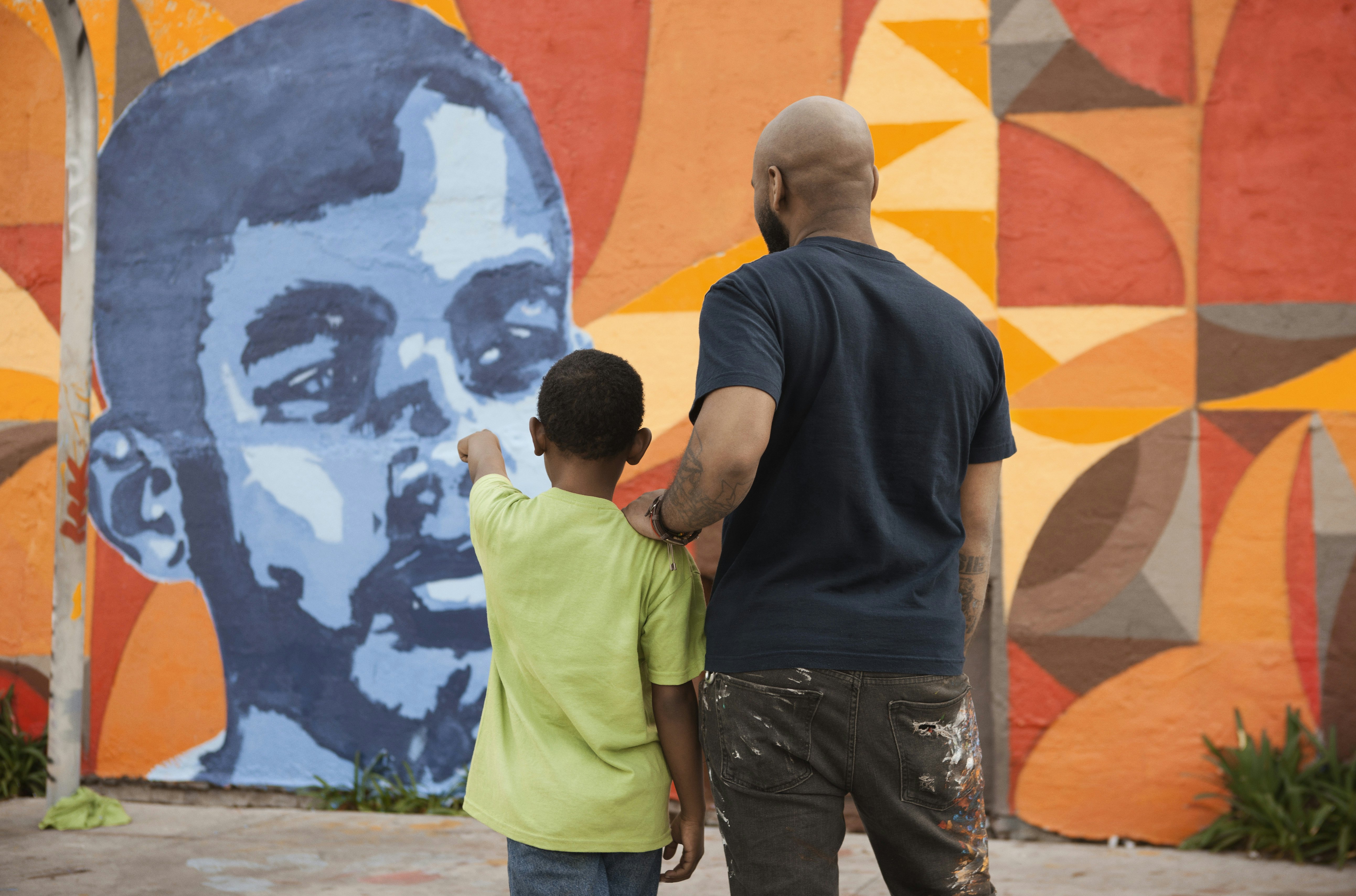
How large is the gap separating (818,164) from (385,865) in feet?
9.08

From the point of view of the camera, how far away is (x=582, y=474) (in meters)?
1.82

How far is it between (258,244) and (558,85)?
57.6 inches

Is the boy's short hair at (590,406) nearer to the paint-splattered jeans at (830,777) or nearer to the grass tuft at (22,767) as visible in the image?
the paint-splattered jeans at (830,777)


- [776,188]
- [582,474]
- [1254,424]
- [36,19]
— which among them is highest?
[36,19]

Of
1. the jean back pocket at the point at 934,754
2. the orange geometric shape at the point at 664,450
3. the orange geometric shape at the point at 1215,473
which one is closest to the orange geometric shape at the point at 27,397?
the orange geometric shape at the point at 664,450

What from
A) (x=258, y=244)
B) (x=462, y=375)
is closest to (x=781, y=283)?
(x=462, y=375)

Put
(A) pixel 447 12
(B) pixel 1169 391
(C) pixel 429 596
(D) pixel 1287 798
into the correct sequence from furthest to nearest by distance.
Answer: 1. (A) pixel 447 12
2. (C) pixel 429 596
3. (B) pixel 1169 391
4. (D) pixel 1287 798

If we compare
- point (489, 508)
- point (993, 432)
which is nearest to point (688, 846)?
point (489, 508)

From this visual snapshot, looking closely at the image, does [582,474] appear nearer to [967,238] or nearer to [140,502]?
[967,238]

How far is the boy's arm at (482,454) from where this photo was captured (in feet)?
6.31

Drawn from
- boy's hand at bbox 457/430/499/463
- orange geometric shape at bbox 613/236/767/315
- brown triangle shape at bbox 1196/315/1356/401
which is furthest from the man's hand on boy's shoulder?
brown triangle shape at bbox 1196/315/1356/401

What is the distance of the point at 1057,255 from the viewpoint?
12.5 feet

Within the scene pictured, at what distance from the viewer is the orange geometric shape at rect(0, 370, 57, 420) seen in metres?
4.66

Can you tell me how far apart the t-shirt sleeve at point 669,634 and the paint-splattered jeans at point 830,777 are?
0.14 meters
